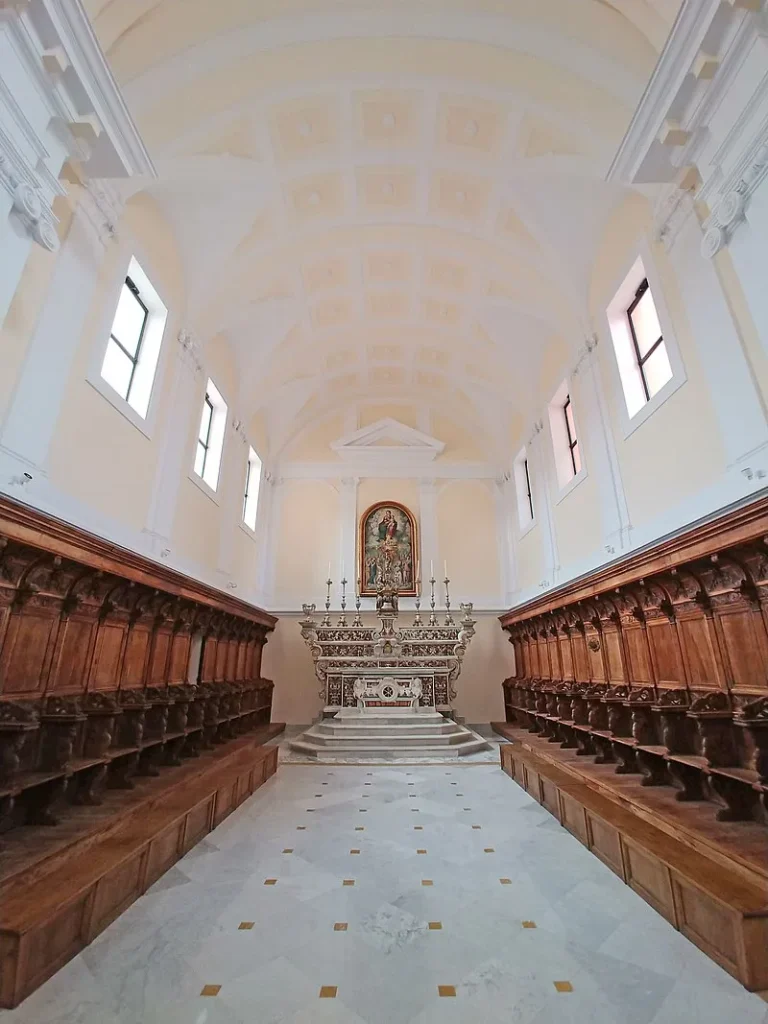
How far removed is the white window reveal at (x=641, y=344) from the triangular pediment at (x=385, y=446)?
724 cm

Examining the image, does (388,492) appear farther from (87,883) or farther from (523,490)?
(87,883)

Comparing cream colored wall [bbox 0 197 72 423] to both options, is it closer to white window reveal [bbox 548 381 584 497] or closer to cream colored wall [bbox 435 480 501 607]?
white window reveal [bbox 548 381 584 497]

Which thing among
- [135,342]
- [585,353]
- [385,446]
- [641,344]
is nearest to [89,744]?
[135,342]

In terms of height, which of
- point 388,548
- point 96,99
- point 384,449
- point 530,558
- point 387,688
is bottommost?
point 387,688

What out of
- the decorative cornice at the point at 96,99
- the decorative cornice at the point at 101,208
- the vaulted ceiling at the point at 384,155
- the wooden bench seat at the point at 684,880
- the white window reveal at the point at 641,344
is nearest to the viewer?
the wooden bench seat at the point at 684,880

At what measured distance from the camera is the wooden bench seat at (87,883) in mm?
2285

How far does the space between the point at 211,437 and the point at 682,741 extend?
9.06 metres

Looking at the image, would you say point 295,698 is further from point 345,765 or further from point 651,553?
point 651,553

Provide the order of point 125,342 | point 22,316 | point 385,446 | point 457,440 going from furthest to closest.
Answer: point 457,440
point 385,446
point 125,342
point 22,316

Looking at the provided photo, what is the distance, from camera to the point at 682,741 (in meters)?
4.95

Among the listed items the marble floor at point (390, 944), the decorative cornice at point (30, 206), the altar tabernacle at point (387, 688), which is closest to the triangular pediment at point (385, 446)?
the altar tabernacle at point (387, 688)

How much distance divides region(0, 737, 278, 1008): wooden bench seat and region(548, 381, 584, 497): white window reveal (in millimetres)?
8012

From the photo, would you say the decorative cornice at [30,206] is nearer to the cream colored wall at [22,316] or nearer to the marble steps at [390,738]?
the cream colored wall at [22,316]

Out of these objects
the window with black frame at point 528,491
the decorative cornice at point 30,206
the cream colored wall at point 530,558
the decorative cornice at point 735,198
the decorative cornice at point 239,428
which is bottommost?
the cream colored wall at point 530,558
